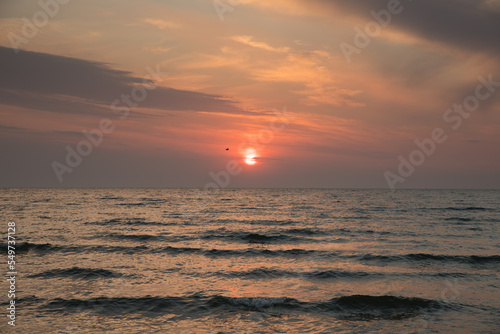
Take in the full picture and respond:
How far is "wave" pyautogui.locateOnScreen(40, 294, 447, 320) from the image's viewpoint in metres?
13.8

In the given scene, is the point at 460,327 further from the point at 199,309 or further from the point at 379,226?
the point at 379,226

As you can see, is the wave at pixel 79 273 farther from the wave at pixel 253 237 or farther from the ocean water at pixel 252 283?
the wave at pixel 253 237

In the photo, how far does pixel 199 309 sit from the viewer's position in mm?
14094

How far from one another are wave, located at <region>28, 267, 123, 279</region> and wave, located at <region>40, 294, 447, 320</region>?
399cm

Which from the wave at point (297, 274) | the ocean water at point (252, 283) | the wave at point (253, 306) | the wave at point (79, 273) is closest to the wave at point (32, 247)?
the ocean water at point (252, 283)

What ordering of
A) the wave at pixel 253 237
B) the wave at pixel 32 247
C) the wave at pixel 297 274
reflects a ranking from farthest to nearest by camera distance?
the wave at pixel 253 237 → the wave at pixel 32 247 → the wave at pixel 297 274

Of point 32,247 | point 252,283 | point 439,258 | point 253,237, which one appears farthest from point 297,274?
point 32,247

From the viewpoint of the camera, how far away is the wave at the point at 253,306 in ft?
45.3

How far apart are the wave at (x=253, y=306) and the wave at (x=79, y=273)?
157 inches

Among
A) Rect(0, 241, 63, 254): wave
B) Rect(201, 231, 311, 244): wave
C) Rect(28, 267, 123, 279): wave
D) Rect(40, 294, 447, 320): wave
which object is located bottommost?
Rect(40, 294, 447, 320): wave

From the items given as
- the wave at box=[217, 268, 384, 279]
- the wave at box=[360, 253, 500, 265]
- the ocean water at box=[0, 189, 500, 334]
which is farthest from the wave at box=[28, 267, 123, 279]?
the wave at box=[360, 253, 500, 265]

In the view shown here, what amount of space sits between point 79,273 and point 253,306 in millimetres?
10613

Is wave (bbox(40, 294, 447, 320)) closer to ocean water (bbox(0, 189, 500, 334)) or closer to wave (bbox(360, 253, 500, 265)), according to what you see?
ocean water (bbox(0, 189, 500, 334))

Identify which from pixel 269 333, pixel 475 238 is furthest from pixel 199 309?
pixel 475 238
